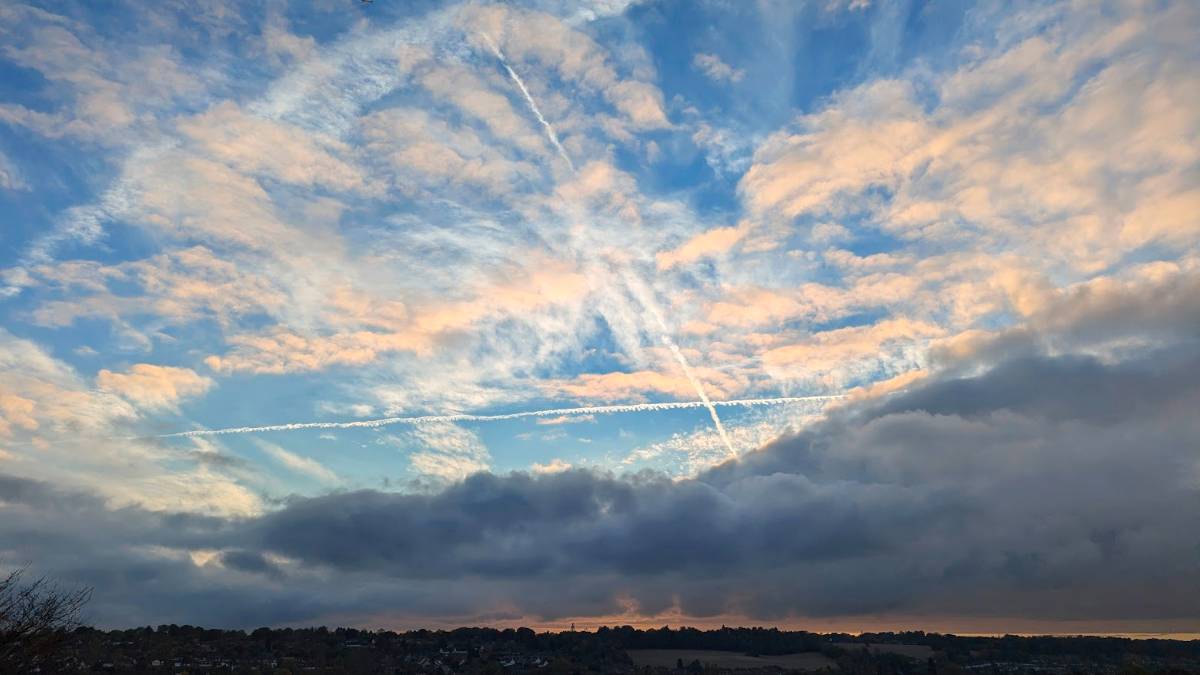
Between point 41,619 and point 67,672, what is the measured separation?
85538 mm

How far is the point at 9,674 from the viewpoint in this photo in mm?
57125

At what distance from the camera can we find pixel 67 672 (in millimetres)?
126250

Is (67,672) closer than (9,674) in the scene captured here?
No

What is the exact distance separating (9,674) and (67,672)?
85783mm

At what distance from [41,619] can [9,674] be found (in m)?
3.91

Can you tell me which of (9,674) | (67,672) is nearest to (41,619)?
(9,674)

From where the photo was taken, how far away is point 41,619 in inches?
2335

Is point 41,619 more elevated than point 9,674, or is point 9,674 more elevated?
point 41,619

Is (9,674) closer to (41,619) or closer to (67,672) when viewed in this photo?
(41,619)

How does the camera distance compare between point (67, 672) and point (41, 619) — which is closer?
point (41, 619)
